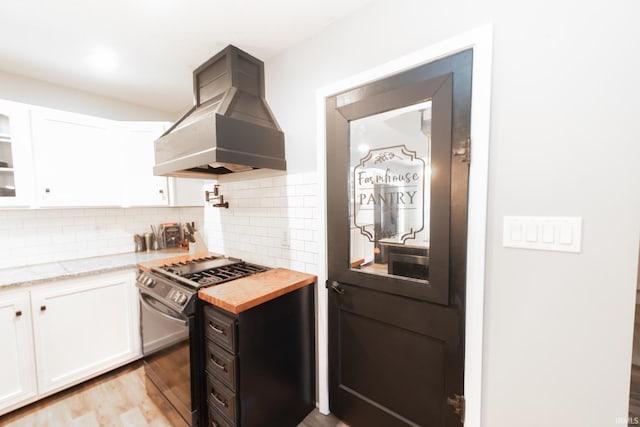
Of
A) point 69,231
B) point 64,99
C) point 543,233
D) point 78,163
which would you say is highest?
point 64,99

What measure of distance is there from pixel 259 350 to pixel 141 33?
6.86 feet

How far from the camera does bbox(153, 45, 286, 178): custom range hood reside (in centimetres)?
146

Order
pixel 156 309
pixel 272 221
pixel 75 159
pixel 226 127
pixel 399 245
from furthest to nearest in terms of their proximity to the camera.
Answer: pixel 75 159, pixel 272 221, pixel 156 309, pixel 226 127, pixel 399 245

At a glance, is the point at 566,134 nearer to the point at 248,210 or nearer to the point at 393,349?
the point at 393,349

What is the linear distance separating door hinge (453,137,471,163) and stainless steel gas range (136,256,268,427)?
4.93ft

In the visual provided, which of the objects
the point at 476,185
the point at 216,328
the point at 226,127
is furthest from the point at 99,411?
the point at 476,185

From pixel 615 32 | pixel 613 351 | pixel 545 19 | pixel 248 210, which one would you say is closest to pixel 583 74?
pixel 615 32

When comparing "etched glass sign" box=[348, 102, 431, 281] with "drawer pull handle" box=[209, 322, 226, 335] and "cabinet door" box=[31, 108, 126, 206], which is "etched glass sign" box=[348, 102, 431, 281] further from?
"cabinet door" box=[31, 108, 126, 206]

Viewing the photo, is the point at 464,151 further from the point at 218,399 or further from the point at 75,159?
the point at 75,159

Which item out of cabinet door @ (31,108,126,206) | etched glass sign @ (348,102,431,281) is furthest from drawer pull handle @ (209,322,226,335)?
cabinet door @ (31,108,126,206)

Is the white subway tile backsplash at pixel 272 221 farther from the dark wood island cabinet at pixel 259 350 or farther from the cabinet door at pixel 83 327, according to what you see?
the cabinet door at pixel 83 327

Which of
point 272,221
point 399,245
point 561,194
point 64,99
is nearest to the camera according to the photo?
point 561,194

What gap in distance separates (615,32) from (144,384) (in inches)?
131

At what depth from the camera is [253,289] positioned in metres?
1.47
